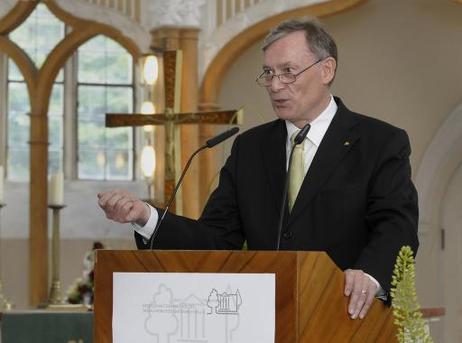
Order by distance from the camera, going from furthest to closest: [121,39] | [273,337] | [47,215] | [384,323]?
[47,215] < [121,39] < [384,323] < [273,337]

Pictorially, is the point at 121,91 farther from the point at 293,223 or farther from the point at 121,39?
the point at 293,223

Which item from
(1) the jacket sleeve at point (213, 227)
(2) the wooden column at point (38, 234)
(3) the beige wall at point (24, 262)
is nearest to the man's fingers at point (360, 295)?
(1) the jacket sleeve at point (213, 227)

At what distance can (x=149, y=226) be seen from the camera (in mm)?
3701

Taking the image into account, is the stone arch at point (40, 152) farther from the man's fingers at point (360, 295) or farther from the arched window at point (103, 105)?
the man's fingers at point (360, 295)

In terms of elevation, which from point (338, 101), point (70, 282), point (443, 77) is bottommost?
point (70, 282)

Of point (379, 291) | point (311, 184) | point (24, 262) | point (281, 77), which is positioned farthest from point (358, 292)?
point (24, 262)

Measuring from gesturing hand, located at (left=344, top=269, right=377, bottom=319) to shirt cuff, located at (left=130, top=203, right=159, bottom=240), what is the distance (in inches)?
27.6

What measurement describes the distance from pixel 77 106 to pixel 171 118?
6.99m

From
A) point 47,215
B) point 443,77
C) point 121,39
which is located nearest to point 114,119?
point 121,39

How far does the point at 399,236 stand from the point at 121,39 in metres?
8.35

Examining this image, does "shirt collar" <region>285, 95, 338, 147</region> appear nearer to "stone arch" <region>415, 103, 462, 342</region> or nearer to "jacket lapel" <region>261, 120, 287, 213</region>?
"jacket lapel" <region>261, 120, 287, 213</region>

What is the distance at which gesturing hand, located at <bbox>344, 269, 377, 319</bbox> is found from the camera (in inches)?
126

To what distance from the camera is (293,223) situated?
3719 millimetres

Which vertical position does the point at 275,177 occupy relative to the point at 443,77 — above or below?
below
